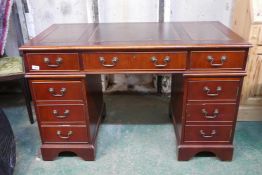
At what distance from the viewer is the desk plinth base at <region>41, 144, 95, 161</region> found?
1.61 meters

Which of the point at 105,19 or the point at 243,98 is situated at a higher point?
the point at 105,19

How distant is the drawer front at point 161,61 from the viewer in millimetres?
1354

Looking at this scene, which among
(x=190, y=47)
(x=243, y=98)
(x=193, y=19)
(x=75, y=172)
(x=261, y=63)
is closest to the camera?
(x=190, y=47)

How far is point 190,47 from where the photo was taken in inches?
51.8

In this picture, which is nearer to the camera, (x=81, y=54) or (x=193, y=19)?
(x=81, y=54)

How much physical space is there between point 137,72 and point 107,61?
17 cm

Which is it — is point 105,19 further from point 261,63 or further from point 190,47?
point 261,63

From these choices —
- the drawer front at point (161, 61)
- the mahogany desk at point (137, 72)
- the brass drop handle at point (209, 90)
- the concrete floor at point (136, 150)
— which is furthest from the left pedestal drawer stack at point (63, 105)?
the brass drop handle at point (209, 90)

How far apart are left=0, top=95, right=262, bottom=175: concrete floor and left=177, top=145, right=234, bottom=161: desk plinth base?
45 mm

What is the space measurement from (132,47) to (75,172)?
84 cm

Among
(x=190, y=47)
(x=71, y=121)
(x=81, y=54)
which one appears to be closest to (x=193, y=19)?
(x=190, y=47)

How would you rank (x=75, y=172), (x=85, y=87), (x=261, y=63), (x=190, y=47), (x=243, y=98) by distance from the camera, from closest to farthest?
(x=190, y=47)
(x=85, y=87)
(x=75, y=172)
(x=261, y=63)
(x=243, y=98)

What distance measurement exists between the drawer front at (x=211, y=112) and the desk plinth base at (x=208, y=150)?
0.19 meters

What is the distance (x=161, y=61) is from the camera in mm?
1370
